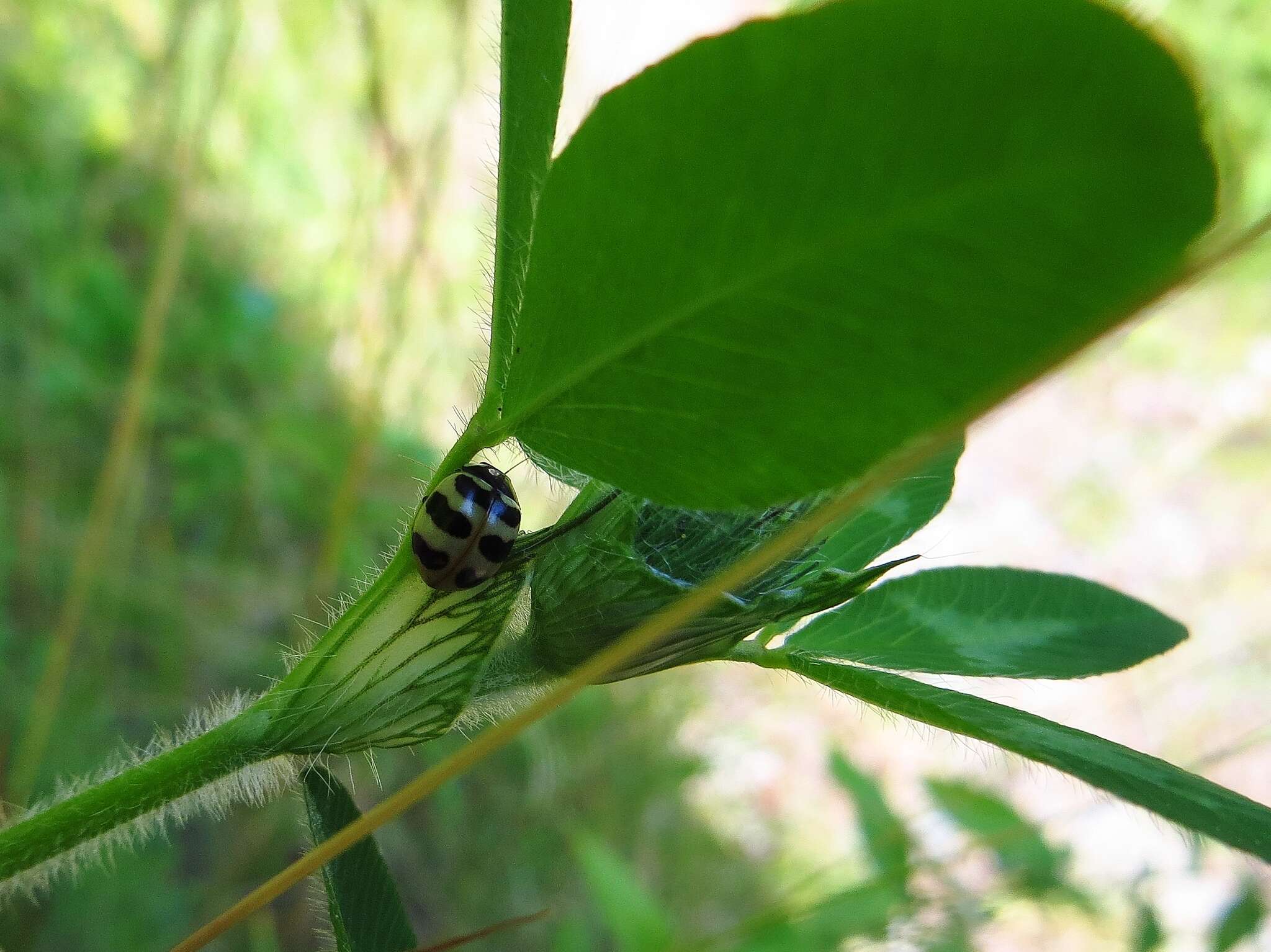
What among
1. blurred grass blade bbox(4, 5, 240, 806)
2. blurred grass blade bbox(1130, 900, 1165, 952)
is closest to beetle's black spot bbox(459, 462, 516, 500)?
blurred grass blade bbox(4, 5, 240, 806)

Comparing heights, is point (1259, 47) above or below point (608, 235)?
above

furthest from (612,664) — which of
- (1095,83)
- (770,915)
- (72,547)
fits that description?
(72,547)

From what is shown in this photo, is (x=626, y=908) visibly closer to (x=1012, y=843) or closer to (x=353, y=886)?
(x=1012, y=843)

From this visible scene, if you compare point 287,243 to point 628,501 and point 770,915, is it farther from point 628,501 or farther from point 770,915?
point 628,501

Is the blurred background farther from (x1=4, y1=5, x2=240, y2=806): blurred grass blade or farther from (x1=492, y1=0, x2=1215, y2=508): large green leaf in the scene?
(x1=492, y1=0, x2=1215, y2=508): large green leaf

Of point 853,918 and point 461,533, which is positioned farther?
point 853,918

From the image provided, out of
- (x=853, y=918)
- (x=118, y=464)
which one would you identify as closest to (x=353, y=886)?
(x=118, y=464)
